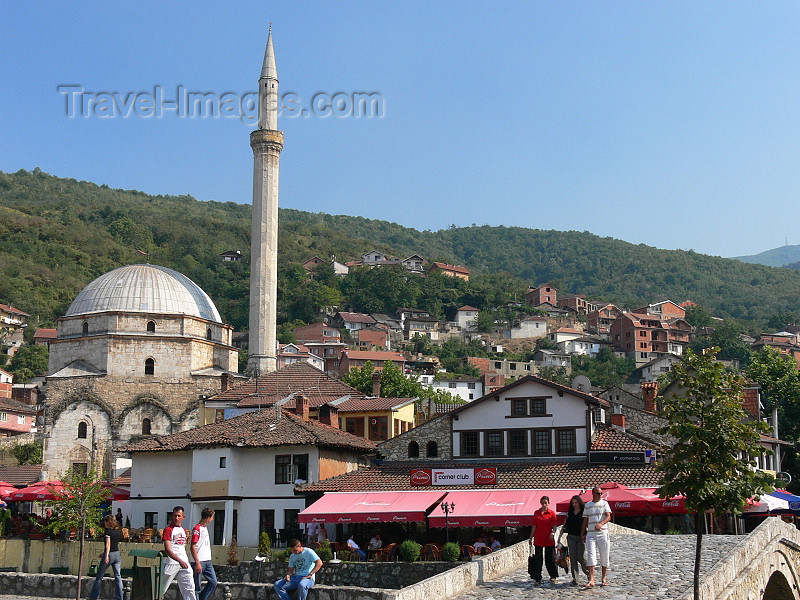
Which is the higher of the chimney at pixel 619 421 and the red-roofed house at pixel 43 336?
the red-roofed house at pixel 43 336

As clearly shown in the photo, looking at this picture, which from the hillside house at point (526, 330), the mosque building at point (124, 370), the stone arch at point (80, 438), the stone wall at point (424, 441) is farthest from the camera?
the hillside house at point (526, 330)

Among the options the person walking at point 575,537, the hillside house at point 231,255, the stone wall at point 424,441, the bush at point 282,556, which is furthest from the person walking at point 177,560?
the hillside house at point 231,255

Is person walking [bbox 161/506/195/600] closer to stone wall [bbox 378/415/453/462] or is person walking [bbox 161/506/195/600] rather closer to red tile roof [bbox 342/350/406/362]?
stone wall [bbox 378/415/453/462]

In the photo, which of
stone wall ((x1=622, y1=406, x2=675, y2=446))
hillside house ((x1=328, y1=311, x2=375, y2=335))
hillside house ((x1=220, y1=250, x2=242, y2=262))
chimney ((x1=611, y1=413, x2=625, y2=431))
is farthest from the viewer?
hillside house ((x1=220, y1=250, x2=242, y2=262))

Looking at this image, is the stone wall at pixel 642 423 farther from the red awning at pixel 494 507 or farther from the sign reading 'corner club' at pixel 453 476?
the red awning at pixel 494 507

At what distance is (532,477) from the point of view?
26703 mm

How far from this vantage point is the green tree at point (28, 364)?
8312cm

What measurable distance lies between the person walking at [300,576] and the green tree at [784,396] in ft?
108

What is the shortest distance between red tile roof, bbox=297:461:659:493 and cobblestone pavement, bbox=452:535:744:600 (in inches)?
336

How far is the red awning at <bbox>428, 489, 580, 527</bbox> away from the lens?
74.7ft

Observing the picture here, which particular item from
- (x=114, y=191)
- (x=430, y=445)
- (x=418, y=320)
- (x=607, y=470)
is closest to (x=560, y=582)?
(x=607, y=470)

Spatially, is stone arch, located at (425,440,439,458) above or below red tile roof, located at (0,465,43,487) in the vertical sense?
above

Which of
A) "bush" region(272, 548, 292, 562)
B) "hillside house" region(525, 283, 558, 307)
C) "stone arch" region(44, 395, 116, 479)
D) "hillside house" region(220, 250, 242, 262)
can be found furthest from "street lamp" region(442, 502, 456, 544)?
"hillside house" region(525, 283, 558, 307)

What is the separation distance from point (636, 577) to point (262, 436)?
16.6 metres
